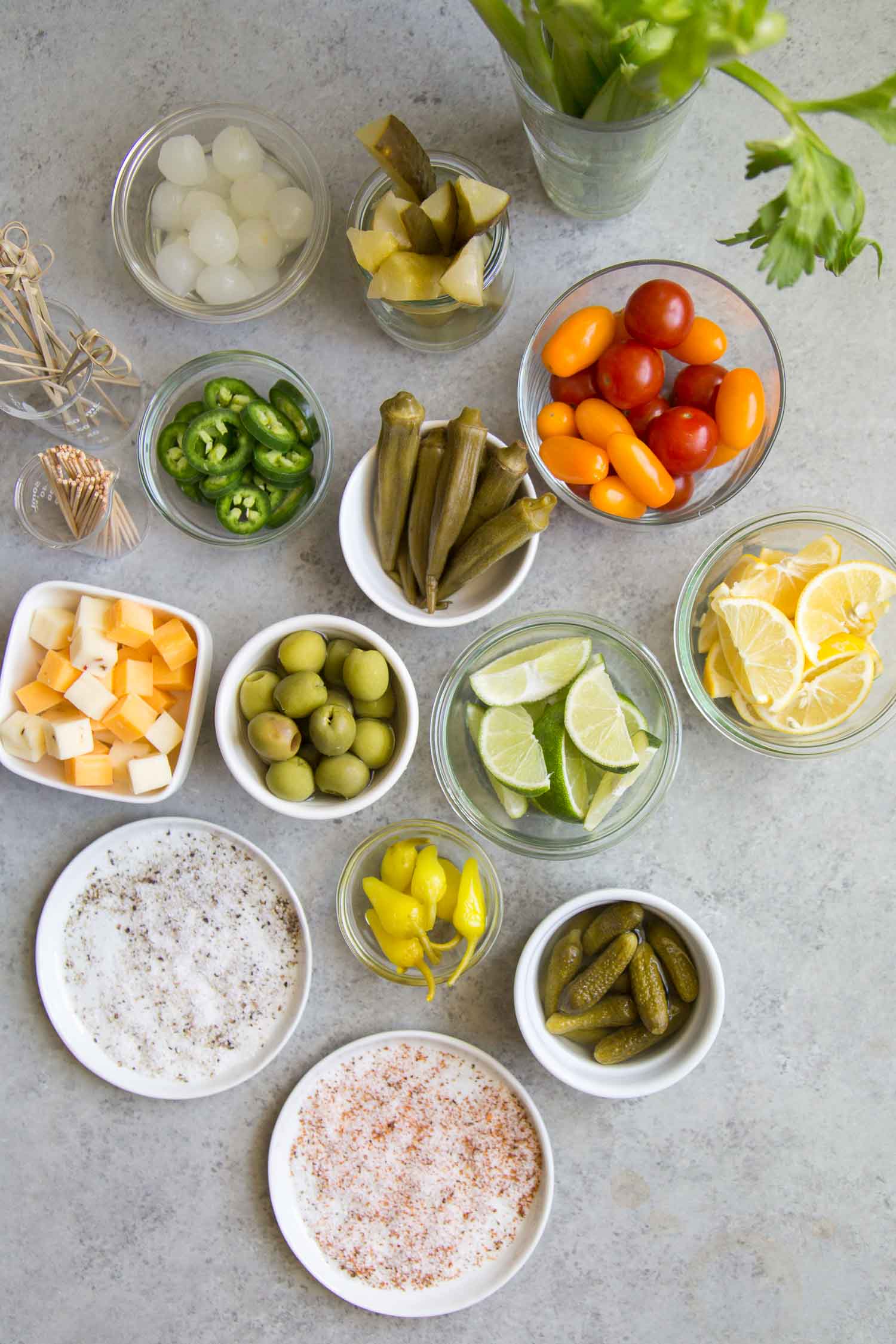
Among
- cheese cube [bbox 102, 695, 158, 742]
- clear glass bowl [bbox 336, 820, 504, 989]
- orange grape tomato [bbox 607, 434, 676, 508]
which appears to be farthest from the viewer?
clear glass bowl [bbox 336, 820, 504, 989]

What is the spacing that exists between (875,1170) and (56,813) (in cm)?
166

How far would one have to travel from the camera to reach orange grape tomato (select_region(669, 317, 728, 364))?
1.59 m

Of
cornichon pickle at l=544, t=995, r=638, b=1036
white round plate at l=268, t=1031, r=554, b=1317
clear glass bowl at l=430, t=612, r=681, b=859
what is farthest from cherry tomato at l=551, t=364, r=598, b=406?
white round plate at l=268, t=1031, r=554, b=1317

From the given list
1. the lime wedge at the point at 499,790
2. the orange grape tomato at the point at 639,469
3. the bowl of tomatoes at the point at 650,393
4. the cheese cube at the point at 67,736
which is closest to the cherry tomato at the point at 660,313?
the bowl of tomatoes at the point at 650,393

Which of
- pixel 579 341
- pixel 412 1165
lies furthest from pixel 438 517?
pixel 412 1165

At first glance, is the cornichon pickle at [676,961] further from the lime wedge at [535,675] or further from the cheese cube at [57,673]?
the cheese cube at [57,673]

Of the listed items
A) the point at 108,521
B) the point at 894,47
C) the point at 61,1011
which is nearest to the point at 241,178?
the point at 108,521

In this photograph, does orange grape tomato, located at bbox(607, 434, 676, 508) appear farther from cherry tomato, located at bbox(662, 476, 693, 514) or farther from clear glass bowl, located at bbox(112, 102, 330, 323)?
clear glass bowl, located at bbox(112, 102, 330, 323)

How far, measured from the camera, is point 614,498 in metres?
1.57

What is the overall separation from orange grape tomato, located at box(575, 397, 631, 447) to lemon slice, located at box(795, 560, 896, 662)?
41cm

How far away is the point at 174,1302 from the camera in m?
1.81

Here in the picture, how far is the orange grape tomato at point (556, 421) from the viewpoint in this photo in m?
1.60

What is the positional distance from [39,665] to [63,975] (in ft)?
1.94

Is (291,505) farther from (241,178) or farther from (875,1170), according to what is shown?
(875,1170)
